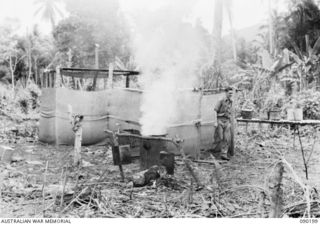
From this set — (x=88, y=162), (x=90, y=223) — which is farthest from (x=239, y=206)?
(x=88, y=162)

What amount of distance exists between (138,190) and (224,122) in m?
3.65

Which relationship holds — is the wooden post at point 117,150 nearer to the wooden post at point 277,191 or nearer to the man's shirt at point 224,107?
the wooden post at point 277,191

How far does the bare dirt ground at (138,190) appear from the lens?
4.27 meters

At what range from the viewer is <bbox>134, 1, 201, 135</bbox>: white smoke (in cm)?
811

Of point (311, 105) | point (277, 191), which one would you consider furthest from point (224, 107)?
point (311, 105)

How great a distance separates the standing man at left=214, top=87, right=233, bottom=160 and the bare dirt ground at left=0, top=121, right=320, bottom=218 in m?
0.39

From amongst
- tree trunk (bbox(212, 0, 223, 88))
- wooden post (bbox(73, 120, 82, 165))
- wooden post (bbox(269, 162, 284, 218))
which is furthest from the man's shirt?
wooden post (bbox(269, 162, 284, 218))

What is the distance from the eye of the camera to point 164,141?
588 cm

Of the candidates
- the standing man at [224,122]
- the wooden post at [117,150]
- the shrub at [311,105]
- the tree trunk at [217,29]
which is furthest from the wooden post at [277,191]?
the shrub at [311,105]

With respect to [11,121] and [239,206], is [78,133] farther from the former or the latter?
[11,121]

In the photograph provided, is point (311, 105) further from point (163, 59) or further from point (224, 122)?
point (163, 59)

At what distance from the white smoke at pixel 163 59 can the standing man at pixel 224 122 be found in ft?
3.44

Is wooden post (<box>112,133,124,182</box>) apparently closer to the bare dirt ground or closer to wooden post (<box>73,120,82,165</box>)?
the bare dirt ground

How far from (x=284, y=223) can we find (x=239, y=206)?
0.95 meters
